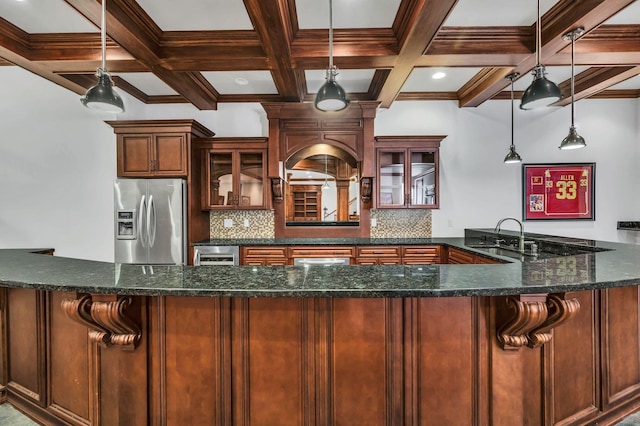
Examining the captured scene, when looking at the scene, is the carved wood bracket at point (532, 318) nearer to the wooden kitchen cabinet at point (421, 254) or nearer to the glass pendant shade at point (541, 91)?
the glass pendant shade at point (541, 91)

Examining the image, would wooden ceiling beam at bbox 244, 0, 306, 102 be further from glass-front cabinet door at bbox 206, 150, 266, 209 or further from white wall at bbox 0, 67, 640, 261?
white wall at bbox 0, 67, 640, 261

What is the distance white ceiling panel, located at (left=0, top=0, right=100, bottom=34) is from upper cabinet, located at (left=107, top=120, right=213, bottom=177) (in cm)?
116

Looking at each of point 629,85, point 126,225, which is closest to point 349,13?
point 126,225

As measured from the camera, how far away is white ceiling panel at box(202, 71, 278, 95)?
3715mm

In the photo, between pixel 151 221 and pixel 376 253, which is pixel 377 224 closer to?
pixel 376 253

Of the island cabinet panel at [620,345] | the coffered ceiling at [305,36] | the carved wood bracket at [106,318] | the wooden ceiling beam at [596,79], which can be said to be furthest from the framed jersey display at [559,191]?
the carved wood bracket at [106,318]

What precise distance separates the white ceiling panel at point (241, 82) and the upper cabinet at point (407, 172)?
1.74 metres

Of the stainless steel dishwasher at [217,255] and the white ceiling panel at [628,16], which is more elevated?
the white ceiling panel at [628,16]

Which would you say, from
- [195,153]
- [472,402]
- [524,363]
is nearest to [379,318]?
[472,402]

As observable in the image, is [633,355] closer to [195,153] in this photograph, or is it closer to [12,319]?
[12,319]

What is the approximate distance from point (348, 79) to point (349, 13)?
1261 millimetres

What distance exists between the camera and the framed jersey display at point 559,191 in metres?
4.55

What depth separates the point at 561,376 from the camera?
143 cm

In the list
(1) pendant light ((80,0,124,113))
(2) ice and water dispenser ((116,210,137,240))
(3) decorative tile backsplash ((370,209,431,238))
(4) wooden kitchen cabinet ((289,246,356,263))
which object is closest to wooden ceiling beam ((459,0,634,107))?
(3) decorative tile backsplash ((370,209,431,238))
